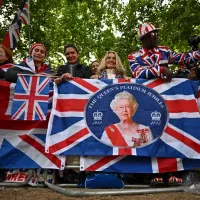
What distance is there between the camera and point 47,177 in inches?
200

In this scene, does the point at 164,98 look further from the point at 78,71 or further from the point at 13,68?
the point at 13,68

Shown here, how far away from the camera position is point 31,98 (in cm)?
524

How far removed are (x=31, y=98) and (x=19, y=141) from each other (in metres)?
0.60

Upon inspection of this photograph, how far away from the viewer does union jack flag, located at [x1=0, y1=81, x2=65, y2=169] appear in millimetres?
5172

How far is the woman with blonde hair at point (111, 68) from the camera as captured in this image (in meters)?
5.77

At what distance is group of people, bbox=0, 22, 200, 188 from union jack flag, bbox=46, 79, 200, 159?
0.58 ft

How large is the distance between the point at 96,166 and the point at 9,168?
1.16 metres

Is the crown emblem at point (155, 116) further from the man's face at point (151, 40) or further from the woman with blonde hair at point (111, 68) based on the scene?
the man's face at point (151, 40)

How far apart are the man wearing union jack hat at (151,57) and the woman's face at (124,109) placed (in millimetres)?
457

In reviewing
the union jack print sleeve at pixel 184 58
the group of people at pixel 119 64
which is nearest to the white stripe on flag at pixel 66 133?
the group of people at pixel 119 64

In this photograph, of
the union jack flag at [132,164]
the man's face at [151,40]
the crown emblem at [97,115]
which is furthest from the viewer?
the man's face at [151,40]

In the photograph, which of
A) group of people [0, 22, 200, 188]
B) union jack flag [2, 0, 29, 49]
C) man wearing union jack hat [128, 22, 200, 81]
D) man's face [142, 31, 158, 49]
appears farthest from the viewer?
union jack flag [2, 0, 29, 49]

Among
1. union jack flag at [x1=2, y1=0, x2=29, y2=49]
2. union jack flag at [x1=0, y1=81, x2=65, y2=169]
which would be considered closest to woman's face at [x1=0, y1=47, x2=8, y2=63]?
union jack flag at [x1=0, y1=81, x2=65, y2=169]

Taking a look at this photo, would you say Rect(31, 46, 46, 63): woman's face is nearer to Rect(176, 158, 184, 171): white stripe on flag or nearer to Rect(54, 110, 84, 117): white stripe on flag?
Rect(54, 110, 84, 117): white stripe on flag
